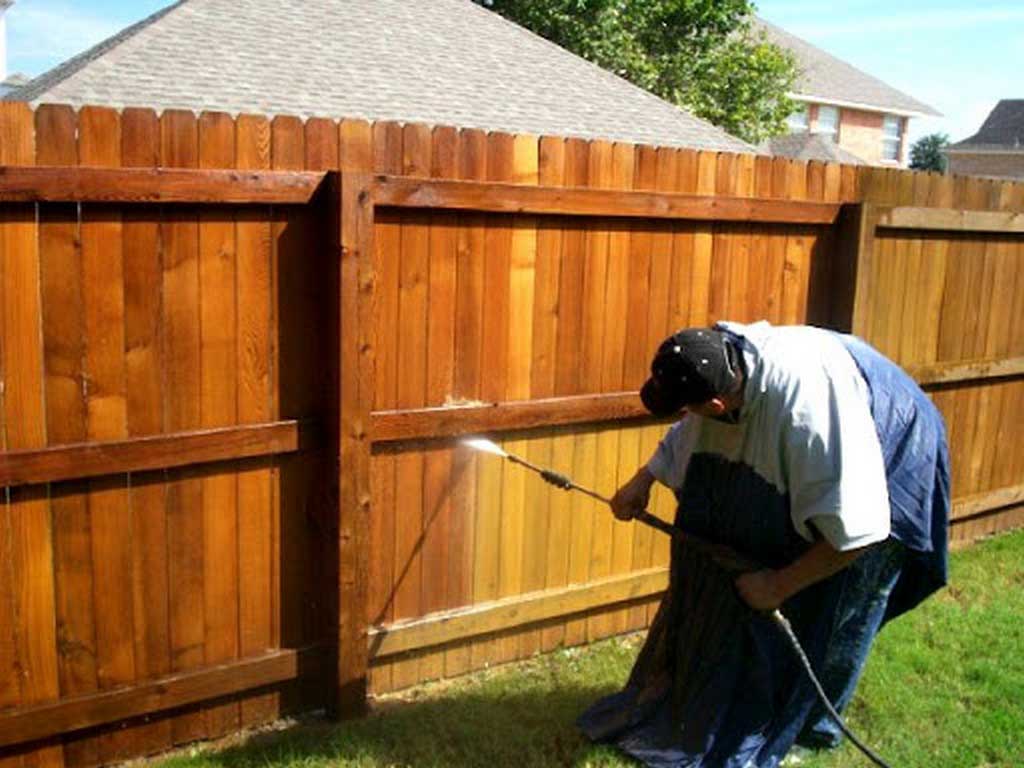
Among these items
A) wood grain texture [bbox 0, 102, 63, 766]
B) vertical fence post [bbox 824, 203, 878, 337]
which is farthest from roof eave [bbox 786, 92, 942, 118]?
wood grain texture [bbox 0, 102, 63, 766]

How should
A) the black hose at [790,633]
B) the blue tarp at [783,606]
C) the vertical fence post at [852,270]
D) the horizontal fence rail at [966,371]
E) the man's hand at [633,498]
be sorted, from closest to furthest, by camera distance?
the black hose at [790,633] < the blue tarp at [783,606] < the man's hand at [633,498] < the vertical fence post at [852,270] < the horizontal fence rail at [966,371]

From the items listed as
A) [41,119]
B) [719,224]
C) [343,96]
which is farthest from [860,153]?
[41,119]

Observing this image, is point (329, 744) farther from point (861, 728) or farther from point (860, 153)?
point (860, 153)

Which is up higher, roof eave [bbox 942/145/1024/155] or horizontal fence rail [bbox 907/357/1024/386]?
roof eave [bbox 942/145/1024/155]

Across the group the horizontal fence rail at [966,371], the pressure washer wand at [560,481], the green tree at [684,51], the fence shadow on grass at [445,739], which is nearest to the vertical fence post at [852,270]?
the horizontal fence rail at [966,371]

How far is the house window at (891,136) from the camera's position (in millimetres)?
39656

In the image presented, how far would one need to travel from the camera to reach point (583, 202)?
14.0 ft

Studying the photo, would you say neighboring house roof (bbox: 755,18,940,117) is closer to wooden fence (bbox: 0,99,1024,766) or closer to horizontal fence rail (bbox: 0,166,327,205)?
wooden fence (bbox: 0,99,1024,766)

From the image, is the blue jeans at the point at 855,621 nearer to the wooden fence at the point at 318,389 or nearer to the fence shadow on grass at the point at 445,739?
the fence shadow on grass at the point at 445,739

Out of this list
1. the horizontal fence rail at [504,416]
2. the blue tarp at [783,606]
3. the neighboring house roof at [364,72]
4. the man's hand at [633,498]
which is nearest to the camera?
the blue tarp at [783,606]

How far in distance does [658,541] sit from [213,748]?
2217 mm

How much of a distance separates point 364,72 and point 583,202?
22.4 ft

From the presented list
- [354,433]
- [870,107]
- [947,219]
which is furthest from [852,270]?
[870,107]

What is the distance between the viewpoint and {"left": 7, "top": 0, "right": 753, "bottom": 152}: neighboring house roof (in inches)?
341
